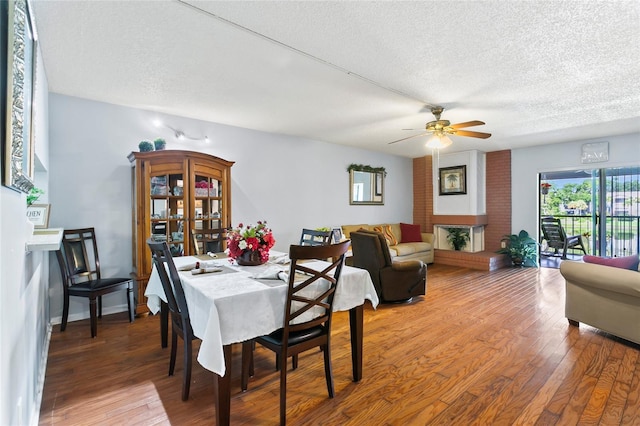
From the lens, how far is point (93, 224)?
360cm

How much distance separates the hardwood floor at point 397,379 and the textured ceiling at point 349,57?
8.03ft

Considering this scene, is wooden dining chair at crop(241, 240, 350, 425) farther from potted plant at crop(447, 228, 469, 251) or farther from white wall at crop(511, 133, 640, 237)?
white wall at crop(511, 133, 640, 237)

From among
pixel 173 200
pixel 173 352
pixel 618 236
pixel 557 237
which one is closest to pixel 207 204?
pixel 173 200

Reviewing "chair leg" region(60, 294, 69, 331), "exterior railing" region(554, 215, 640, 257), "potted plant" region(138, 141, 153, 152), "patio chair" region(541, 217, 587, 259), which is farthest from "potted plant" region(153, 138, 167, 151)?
"exterior railing" region(554, 215, 640, 257)

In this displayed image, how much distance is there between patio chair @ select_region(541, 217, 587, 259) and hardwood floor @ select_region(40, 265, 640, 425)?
12.2 feet

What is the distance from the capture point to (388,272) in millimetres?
3934

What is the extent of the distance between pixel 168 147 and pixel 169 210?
2.96 feet

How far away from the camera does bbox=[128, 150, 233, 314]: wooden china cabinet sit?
3.56 m

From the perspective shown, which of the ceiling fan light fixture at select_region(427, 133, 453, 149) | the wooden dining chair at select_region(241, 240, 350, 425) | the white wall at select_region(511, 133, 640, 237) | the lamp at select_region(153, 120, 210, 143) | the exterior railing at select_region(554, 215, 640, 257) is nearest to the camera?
the wooden dining chair at select_region(241, 240, 350, 425)

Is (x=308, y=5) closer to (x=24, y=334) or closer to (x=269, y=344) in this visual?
(x=269, y=344)

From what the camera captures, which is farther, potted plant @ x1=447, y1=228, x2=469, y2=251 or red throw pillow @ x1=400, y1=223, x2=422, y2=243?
potted plant @ x1=447, y1=228, x2=469, y2=251

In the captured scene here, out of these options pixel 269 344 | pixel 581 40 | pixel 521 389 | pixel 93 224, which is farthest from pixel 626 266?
pixel 93 224

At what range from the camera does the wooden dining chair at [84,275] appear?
307cm

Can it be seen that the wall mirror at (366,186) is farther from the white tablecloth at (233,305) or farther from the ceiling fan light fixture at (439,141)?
the white tablecloth at (233,305)
